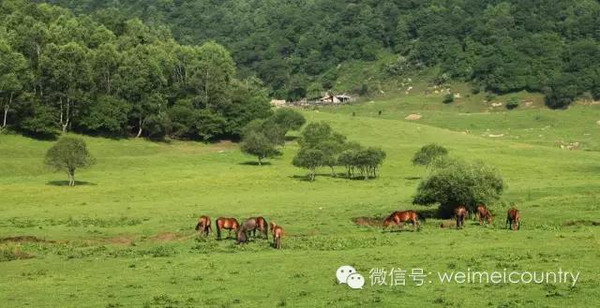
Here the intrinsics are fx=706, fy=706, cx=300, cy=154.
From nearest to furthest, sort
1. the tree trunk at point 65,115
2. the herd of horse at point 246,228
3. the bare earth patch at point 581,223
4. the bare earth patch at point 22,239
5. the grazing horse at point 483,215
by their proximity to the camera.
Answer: the herd of horse at point 246,228 → the bare earth patch at point 22,239 → the bare earth patch at point 581,223 → the grazing horse at point 483,215 → the tree trunk at point 65,115

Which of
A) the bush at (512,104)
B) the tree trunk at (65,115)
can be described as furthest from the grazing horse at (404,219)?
the bush at (512,104)

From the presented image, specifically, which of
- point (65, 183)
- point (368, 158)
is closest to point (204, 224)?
point (65, 183)

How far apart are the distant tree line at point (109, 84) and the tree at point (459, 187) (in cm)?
6766

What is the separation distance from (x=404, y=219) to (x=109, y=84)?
8097cm

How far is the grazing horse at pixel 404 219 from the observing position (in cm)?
4459

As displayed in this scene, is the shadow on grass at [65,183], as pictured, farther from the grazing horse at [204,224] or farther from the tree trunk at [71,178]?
the grazing horse at [204,224]

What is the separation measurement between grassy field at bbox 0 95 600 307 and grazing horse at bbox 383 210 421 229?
3.28ft

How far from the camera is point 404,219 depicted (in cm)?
4472

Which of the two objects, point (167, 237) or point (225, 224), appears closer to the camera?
point (225, 224)

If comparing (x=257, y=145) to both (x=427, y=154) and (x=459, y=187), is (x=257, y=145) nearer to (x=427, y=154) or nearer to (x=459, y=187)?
(x=427, y=154)

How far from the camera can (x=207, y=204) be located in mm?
60406

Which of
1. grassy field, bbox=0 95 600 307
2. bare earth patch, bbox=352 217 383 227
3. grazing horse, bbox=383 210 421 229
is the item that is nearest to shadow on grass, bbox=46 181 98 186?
grassy field, bbox=0 95 600 307

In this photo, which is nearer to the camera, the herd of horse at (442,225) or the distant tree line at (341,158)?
the herd of horse at (442,225)

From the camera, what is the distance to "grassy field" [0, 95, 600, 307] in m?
26.6
